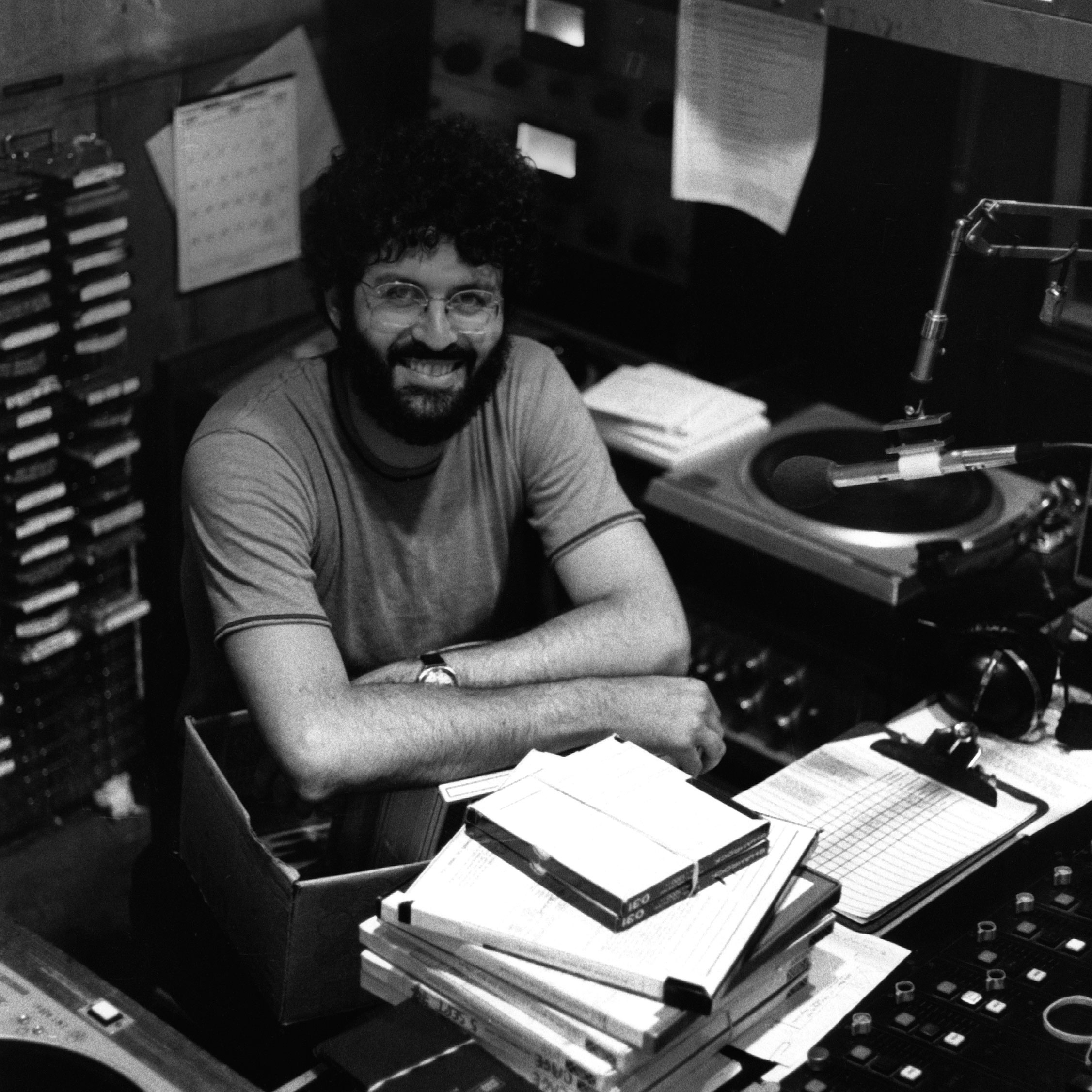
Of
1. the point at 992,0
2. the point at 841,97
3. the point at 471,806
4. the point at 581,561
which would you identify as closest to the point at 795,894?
the point at 471,806

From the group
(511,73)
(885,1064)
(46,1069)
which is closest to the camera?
(46,1069)

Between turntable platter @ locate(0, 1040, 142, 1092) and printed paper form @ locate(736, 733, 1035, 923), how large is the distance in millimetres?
768

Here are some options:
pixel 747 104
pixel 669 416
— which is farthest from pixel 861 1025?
pixel 747 104

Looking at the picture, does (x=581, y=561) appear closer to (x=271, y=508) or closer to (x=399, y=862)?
(x=271, y=508)

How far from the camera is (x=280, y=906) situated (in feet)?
5.64

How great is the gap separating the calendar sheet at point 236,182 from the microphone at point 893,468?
4.57ft

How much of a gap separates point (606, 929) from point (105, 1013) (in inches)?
16.9

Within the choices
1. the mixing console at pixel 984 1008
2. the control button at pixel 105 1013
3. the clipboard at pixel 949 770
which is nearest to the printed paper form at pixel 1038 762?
the clipboard at pixel 949 770

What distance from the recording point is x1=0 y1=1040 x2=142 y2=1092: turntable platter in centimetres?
141

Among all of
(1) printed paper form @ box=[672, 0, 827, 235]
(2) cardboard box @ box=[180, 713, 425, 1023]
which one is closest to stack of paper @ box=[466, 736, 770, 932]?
(2) cardboard box @ box=[180, 713, 425, 1023]

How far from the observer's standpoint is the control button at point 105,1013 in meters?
1.44

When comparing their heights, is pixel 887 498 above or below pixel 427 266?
below

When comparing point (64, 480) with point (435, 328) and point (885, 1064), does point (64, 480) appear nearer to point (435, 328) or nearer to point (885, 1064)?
point (435, 328)

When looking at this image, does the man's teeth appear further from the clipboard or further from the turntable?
the clipboard
